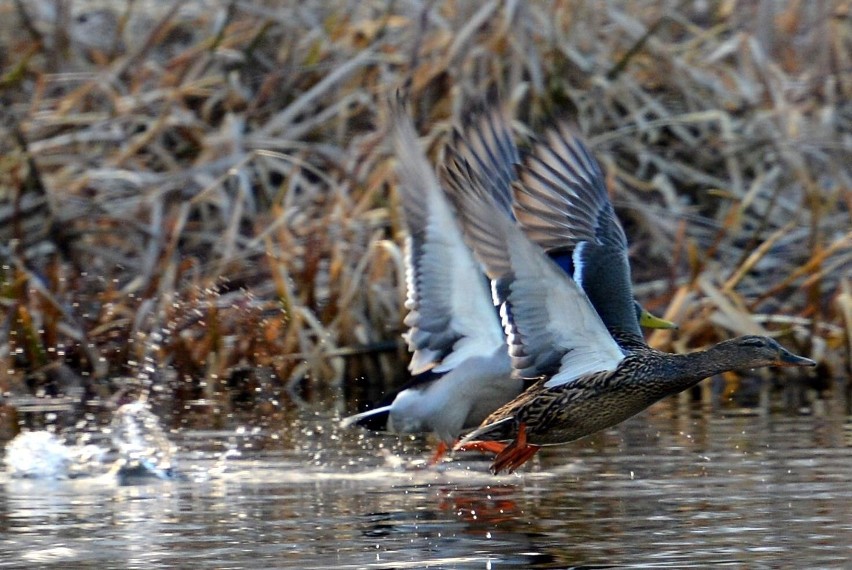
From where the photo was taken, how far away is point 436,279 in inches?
257

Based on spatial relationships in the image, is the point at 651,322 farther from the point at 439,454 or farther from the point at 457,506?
the point at 457,506

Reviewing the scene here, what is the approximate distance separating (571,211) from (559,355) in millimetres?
1064

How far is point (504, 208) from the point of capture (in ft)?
23.0

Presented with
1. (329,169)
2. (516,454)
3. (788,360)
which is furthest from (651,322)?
(329,169)

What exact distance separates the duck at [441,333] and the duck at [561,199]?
19cm

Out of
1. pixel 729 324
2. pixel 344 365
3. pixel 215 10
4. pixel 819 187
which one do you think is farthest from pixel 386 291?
pixel 215 10

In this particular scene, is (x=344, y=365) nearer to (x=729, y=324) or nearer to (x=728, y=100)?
→ (x=729, y=324)

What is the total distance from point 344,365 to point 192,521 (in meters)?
3.74

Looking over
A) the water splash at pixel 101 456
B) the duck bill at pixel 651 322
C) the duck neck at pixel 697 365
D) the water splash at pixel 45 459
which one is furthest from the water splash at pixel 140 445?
the duck bill at pixel 651 322

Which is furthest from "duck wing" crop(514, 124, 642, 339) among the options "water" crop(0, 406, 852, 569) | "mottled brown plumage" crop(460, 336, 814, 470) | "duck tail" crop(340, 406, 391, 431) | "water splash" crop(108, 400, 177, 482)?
"water splash" crop(108, 400, 177, 482)

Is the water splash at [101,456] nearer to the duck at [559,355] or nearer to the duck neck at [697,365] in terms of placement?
the duck at [559,355]

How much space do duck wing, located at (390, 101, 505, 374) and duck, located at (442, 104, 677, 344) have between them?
16cm

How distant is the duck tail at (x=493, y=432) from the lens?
6.32 metres

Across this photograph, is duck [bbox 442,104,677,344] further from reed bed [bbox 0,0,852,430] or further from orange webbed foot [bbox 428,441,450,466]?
reed bed [bbox 0,0,852,430]
